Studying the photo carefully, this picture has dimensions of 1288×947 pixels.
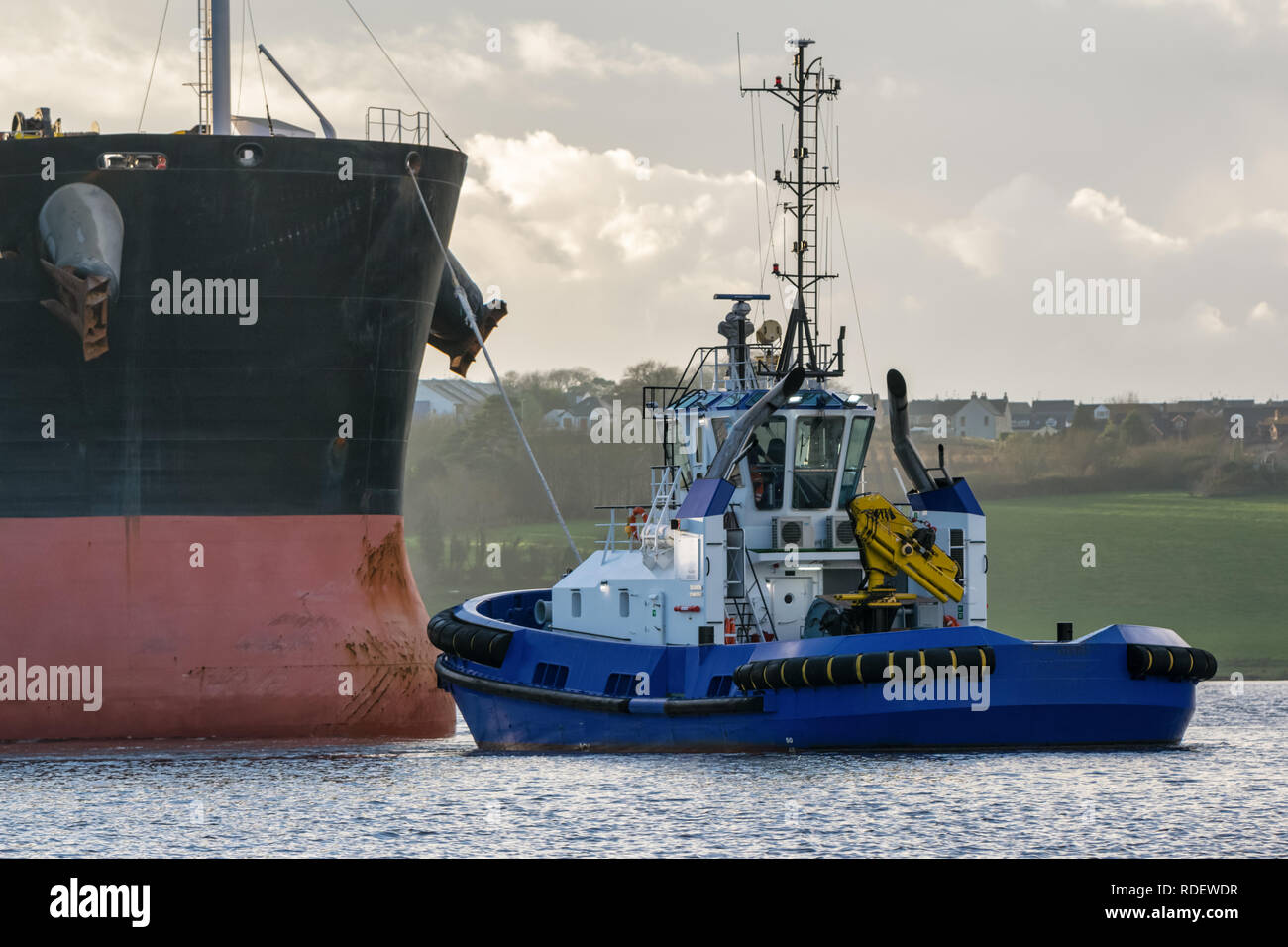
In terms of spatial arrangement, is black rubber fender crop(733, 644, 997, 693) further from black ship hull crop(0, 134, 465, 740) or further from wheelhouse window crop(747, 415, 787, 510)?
black ship hull crop(0, 134, 465, 740)

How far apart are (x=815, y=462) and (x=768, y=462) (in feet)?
2.01

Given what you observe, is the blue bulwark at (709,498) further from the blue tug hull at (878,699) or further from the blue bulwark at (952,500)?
the blue bulwark at (952,500)

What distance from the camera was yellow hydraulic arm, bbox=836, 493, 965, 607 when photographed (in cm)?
2459

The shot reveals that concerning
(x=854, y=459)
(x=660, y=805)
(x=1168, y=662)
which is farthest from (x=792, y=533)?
(x=660, y=805)

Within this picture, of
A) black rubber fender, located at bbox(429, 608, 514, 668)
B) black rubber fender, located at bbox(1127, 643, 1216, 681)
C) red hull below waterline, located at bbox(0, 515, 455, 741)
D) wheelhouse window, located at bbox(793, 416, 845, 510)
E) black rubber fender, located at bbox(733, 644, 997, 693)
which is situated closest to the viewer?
black rubber fender, located at bbox(733, 644, 997, 693)

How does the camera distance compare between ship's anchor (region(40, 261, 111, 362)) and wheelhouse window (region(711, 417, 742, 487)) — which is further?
ship's anchor (region(40, 261, 111, 362))

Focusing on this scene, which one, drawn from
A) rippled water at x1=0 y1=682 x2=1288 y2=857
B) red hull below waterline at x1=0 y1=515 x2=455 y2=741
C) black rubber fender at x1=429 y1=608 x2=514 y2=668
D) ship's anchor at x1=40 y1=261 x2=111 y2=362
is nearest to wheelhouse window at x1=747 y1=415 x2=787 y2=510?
rippled water at x1=0 y1=682 x2=1288 y2=857

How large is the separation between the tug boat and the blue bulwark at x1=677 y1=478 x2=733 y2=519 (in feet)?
0.11

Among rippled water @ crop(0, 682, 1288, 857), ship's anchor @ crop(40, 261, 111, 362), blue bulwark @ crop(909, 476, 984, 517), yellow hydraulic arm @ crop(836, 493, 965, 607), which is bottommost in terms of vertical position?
rippled water @ crop(0, 682, 1288, 857)

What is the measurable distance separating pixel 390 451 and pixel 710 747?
8.77 m

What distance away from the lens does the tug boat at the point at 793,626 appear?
75.0 feet

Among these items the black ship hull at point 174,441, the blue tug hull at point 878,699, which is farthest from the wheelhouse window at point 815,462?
the black ship hull at point 174,441

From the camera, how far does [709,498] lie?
80.9ft
